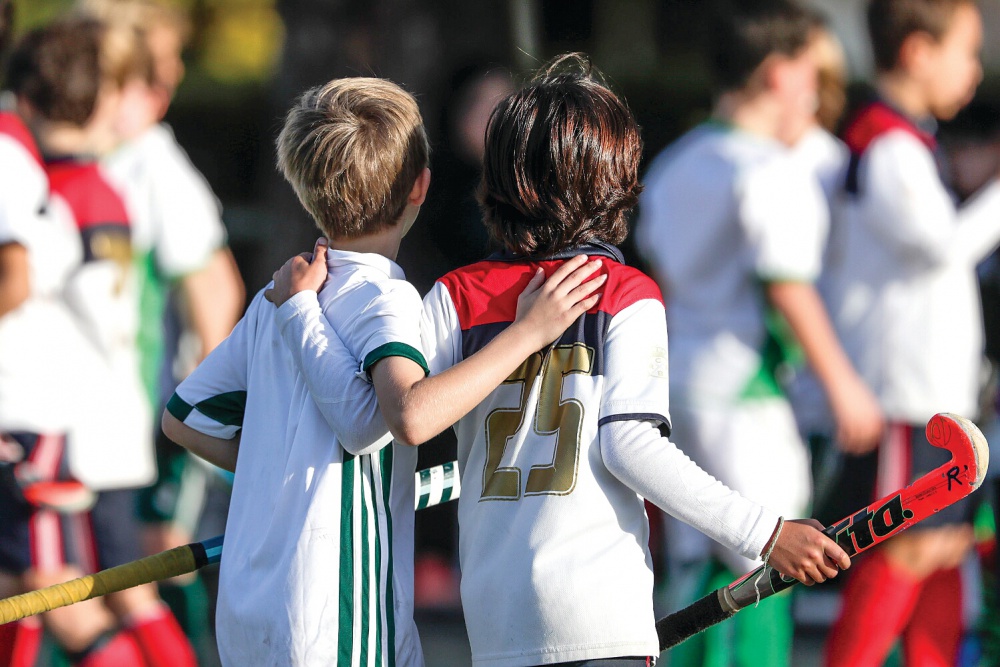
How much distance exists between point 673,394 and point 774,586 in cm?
169

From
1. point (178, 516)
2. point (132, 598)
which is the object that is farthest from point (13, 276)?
point (132, 598)

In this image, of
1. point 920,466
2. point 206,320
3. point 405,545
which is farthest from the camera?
point 206,320

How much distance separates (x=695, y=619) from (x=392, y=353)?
71 cm

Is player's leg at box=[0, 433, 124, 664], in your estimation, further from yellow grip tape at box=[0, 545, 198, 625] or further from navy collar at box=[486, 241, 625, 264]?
navy collar at box=[486, 241, 625, 264]

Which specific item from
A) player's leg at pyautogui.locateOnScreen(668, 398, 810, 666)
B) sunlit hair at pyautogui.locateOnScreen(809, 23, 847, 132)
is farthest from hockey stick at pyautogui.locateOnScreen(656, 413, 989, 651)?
sunlit hair at pyautogui.locateOnScreen(809, 23, 847, 132)

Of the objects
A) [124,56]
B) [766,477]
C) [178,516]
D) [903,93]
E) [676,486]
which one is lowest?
[178,516]

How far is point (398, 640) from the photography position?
171cm

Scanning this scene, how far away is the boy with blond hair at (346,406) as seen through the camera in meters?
1.63

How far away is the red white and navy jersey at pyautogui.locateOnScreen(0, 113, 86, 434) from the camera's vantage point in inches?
137

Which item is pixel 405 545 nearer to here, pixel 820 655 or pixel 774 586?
pixel 774 586

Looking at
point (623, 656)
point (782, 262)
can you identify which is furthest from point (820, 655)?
point (623, 656)

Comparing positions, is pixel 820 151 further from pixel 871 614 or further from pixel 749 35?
pixel 871 614

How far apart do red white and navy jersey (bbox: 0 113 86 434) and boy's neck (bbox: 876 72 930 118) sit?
2.48 m

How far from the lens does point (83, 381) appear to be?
140 inches
